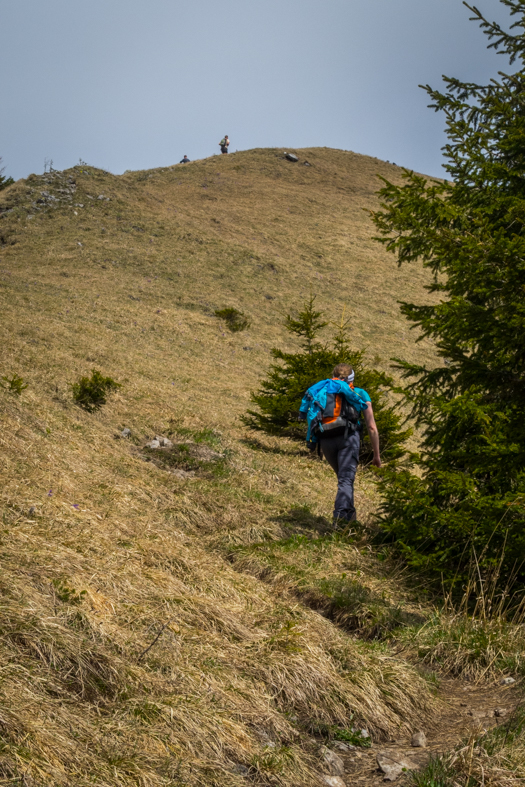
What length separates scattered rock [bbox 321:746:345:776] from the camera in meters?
2.90

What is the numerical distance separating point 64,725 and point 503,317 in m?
4.22

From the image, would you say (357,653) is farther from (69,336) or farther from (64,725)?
(69,336)

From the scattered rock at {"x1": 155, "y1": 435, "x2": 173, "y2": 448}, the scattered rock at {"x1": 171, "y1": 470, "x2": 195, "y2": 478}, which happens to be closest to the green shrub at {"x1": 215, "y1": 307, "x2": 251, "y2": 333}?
the scattered rock at {"x1": 155, "y1": 435, "x2": 173, "y2": 448}

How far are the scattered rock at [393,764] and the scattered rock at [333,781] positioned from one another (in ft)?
0.75

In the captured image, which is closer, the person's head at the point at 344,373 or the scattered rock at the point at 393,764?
the scattered rock at the point at 393,764

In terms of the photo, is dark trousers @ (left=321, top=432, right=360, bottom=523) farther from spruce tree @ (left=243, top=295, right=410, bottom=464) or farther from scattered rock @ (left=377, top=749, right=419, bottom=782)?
spruce tree @ (left=243, top=295, right=410, bottom=464)

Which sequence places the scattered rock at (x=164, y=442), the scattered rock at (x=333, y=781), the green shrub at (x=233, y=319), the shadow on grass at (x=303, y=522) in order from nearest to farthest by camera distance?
the scattered rock at (x=333, y=781) < the shadow on grass at (x=303, y=522) < the scattered rock at (x=164, y=442) < the green shrub at (x=233, y=319)

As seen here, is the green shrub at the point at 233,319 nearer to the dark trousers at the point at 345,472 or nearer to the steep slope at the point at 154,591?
the steep slope at the point at 154,591

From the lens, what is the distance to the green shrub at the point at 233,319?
23719mm

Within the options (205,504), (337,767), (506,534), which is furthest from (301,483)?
(337,767)

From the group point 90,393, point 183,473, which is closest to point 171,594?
point 183,473

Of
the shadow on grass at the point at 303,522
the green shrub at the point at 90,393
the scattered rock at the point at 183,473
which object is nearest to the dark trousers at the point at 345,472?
the shadow on grass at the point at 303,522

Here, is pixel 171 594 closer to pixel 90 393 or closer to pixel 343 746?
pixel 343 746

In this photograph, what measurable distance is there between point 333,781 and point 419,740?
0.64 m
